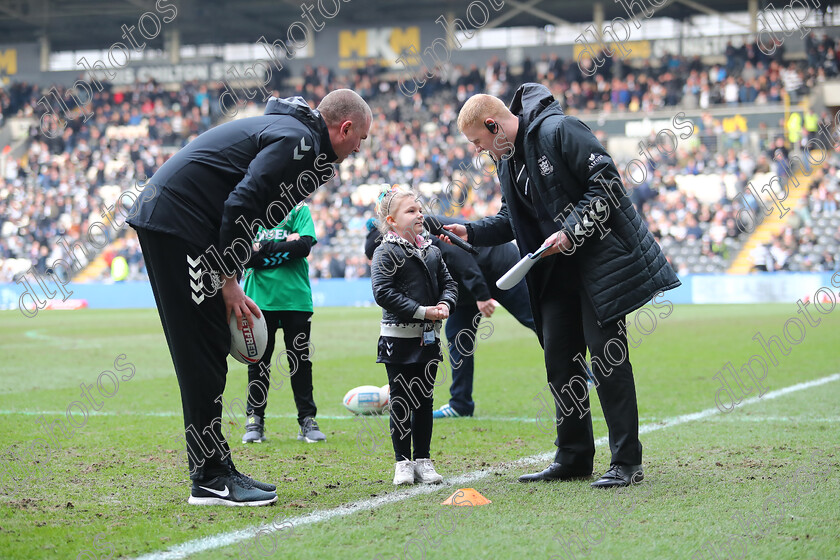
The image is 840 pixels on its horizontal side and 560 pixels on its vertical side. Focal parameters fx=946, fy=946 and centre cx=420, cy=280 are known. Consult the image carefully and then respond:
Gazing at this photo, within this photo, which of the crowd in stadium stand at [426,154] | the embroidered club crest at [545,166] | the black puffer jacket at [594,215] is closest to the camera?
the black puffer jacket at [594,215]

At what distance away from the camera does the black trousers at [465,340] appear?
8188mm

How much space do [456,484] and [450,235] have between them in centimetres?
141

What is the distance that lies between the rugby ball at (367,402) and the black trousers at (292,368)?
123 cm

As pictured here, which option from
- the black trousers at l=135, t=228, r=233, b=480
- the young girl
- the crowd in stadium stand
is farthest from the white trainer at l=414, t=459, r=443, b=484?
the crowd in stadium stand

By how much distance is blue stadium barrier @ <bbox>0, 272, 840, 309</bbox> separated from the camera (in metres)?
25.5

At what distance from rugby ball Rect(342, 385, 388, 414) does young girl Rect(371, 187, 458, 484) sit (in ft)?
9.14

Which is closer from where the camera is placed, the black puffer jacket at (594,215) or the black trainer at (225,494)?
the black trainer at (225,494)

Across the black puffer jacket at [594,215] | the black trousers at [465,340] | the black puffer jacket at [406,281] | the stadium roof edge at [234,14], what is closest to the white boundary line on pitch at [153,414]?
the black trousers at [465,340]

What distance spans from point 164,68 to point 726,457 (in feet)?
145

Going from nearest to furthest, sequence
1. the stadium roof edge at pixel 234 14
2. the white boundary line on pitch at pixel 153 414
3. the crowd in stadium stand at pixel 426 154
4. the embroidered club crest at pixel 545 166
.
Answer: the embroidered club crest at pixel 545 166
the white boundary line on pitch at pixel 153 414
the crowd in stadium stand at pixel 426 154
the stadium roof edge at pixel 234 14

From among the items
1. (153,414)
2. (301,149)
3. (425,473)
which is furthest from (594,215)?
(153,414)

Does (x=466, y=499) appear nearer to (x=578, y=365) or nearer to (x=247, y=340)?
(x=578, y=365)

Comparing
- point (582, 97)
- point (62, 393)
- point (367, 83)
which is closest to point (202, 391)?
point (62, 393)

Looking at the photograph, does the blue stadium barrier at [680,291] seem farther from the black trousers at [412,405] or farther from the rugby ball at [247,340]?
the rugby ball at [247,340]
